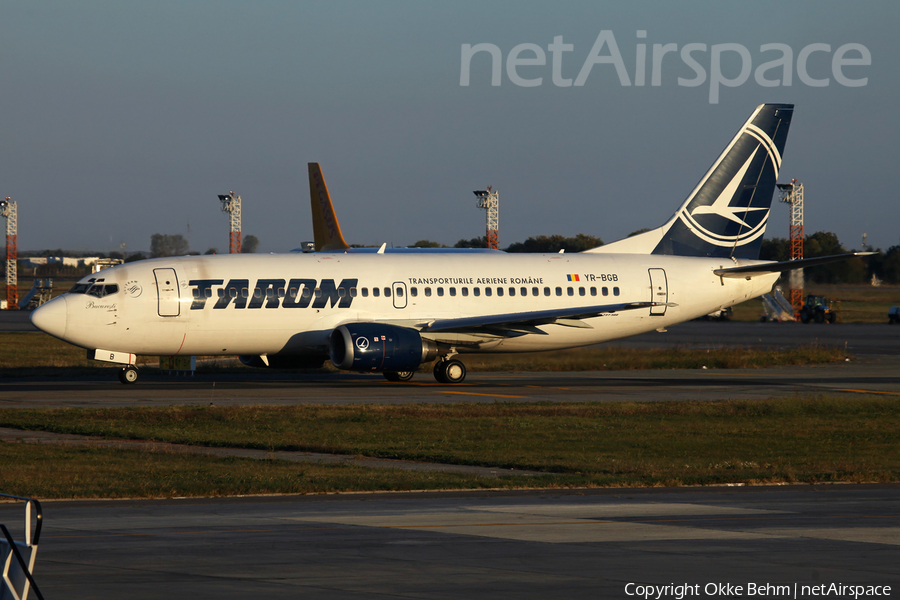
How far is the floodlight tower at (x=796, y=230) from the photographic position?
88.0m

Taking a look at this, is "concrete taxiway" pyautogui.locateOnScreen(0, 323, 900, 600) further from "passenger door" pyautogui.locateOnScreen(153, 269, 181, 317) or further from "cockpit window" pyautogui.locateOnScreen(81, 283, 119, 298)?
"cockpit window" pyautogui.locateOnScreen(81, 283, 119, 298)

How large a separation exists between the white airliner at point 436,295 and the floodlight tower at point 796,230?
4935 cm

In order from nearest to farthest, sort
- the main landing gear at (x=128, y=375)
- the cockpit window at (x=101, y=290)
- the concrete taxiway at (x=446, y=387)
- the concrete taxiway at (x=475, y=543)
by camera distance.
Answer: the concrete taxiway at (x=475, y=543) → the concrete taxiway at (x=446, y=387) → the cockpit window at (x=101, y=290) → the main landing gear at (x=128, y=375)

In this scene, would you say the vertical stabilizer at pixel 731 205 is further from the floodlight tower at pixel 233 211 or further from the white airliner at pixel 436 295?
the floodlight tower at pixel 233 211

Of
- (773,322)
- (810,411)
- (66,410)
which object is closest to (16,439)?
(66,410)

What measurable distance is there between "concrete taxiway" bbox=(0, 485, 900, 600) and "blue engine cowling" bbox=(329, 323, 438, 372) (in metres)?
16.7

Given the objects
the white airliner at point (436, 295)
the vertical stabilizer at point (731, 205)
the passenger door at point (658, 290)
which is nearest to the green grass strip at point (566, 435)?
the white airliner at point (436, 295)

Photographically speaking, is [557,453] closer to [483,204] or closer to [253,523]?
[253,523]

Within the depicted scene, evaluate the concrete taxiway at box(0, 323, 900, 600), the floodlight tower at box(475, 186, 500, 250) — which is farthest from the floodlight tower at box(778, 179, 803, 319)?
the concrete taxiway at box(0, 323, 900, 600)

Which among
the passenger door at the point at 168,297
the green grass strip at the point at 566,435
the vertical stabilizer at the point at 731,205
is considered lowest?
the green grass strip at the point at 566,435

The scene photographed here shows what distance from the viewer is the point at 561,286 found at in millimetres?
36469

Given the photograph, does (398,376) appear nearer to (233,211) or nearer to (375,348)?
(375,348)

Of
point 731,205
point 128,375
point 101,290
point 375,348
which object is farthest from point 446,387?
point 731,205

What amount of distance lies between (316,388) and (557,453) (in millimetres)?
14636
